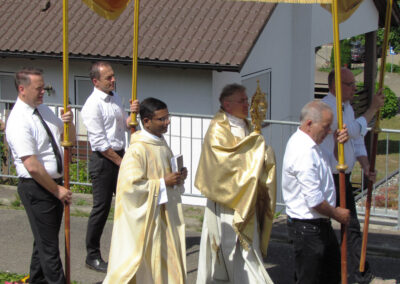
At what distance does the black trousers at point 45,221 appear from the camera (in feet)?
17.2


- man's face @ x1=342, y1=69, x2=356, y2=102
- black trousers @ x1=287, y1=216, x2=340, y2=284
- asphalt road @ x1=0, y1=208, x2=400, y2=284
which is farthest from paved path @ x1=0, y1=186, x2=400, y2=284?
man's face @ x1=342, y1=69, x2=356, y2=102

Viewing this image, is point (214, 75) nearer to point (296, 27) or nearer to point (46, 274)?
point (296, 27)

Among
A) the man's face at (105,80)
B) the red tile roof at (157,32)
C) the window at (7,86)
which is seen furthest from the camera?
the window at (7,86)

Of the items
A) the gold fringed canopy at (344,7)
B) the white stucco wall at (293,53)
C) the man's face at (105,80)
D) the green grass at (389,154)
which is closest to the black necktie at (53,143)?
the man's face at (105,80)

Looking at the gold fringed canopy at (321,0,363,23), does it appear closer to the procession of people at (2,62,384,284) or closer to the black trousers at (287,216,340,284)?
the procession of people at (2,62,384,284)

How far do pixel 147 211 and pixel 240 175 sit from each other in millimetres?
856

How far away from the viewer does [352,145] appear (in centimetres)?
586

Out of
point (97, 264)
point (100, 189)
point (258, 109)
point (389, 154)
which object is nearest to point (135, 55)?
point (258, 109)

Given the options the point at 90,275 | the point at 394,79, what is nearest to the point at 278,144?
the point at 90,275

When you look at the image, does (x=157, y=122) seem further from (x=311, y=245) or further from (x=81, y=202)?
(x=81, y=202)

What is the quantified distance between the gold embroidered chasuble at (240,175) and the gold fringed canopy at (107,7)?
136 cm

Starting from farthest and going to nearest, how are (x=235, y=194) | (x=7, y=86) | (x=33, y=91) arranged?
1. (x=7, y=86)
2. (x=235, y=194)
3. (x=33, y=91)

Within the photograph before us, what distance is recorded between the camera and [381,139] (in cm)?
2458

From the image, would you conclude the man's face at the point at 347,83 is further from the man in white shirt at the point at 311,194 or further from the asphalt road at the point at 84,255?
the asphalt road at the point at 84,255
